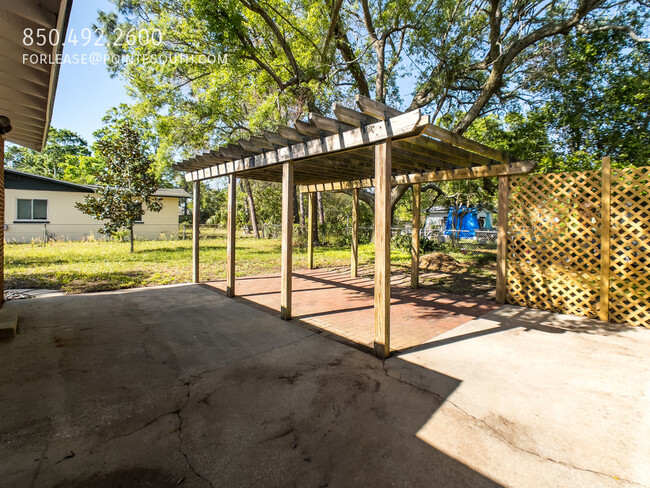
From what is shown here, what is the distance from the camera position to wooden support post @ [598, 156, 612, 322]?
14.5 feet

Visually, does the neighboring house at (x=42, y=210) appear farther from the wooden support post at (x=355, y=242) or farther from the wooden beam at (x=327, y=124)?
the wooden beam at (x=327, y=124)

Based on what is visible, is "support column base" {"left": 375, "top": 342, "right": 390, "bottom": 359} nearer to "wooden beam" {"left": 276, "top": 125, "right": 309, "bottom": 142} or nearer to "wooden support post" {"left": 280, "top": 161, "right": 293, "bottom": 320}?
"wooden support post" {"left": 280, "top": 161, "right": 293, "bottom": 320}

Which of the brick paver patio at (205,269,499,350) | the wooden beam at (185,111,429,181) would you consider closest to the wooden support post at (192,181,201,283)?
the brick paver patio at (205,269,499,350)

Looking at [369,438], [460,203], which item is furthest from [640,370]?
[460,203]

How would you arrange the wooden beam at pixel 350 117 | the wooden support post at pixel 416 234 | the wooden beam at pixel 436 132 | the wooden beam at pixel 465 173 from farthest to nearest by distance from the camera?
the wooden support post at pixel 416 234 → the wooden beam at pixel 465 173 → the wooden beam at pixel 350 117 → the wooden beam at pixel 436 132

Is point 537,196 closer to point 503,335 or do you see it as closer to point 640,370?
point 503,335

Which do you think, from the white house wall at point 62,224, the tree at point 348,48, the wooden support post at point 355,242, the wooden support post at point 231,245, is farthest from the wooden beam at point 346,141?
the white house wall at point 62,224

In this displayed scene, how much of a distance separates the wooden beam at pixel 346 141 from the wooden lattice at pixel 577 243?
358cm

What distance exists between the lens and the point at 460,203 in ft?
47.7

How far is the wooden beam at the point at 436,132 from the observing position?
2736mm

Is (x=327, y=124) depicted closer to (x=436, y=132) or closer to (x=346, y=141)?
(x=346, y=141)

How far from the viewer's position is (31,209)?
14781 millimetres

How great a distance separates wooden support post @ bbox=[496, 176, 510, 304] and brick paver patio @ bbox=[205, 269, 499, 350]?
13.6 inches

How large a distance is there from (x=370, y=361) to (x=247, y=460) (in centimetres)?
167
